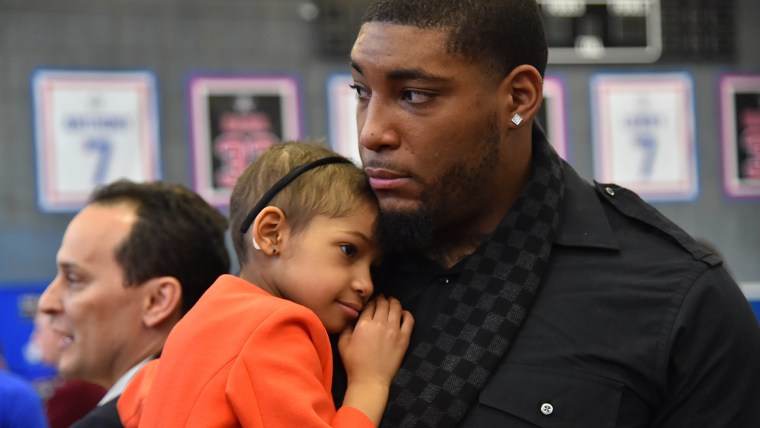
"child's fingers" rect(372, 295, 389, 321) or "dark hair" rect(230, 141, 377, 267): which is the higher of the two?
"dark hair" rect(230, 141, 377, 267)

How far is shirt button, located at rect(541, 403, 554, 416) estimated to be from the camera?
1.60 meters

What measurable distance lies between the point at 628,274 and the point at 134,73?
17.0 ft

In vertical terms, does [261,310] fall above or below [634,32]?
below

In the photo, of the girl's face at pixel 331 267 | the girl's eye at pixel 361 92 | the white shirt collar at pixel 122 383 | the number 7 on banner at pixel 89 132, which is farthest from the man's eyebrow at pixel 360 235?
the number 7 on banner at pixel 89 132

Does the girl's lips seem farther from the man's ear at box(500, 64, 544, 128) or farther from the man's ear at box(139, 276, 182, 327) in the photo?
the man's ear at box(139, 276, 182, 327)

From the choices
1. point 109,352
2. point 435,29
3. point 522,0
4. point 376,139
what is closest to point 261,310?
point 376,139

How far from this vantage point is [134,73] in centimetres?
639

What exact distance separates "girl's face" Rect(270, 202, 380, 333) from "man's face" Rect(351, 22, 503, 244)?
0.25 ft

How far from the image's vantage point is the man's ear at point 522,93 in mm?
1791

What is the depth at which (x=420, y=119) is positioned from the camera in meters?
1.70

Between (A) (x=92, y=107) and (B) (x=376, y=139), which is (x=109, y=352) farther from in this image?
(A) (x=92, y=107)

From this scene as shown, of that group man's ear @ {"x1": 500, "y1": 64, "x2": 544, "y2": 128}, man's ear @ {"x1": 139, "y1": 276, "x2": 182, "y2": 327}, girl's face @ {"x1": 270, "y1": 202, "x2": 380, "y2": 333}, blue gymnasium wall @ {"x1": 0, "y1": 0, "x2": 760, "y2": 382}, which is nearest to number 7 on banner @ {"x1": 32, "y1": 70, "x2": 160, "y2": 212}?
blue gymnasium wall @ {"x1": 0, "y1": 0, "x2": 760, "y2": 382}

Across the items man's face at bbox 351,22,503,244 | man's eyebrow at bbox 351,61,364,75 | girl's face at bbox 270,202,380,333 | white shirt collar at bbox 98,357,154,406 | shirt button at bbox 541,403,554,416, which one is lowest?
white shirt collar at bbox 98,357,154,406

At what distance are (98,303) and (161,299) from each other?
151mm
